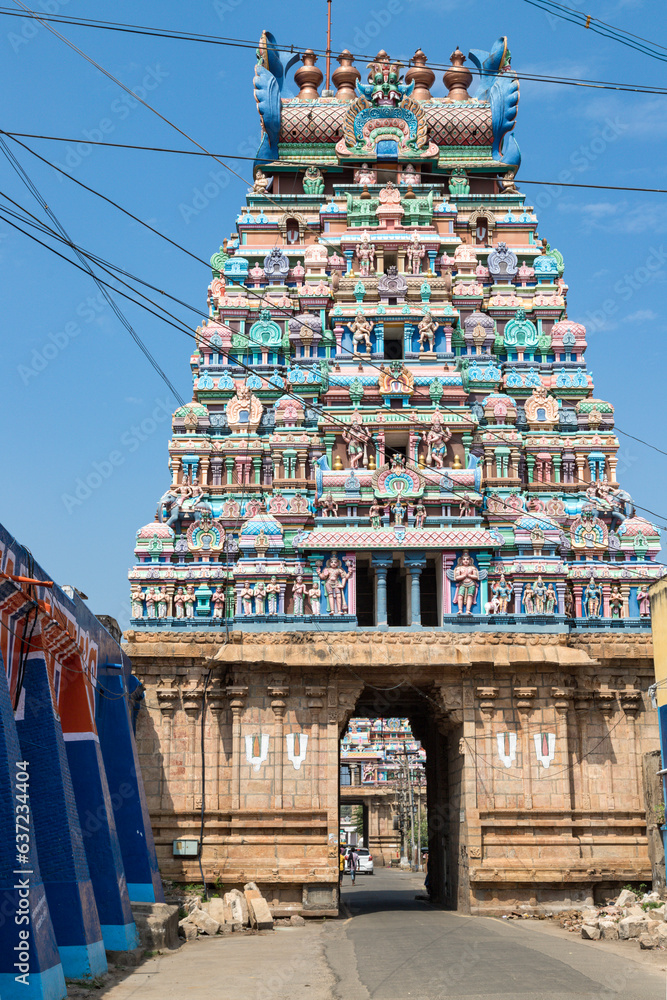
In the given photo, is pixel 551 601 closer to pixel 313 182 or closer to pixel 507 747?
pixel 507 747

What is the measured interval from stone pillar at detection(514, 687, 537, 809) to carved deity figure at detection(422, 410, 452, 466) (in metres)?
8.05

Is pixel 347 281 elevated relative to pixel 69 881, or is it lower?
elevated

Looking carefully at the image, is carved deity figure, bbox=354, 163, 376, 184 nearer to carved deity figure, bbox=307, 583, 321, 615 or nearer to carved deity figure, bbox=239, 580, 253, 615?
carved deity figure, bbox=307, 583, 321, 615

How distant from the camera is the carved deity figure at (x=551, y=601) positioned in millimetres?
31188

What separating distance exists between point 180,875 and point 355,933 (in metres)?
5.92

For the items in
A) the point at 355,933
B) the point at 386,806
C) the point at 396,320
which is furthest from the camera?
the point at 386,806

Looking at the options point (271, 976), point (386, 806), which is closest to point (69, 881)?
point (271, 976)

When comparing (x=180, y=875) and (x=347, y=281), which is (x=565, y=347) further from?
(x=180, y=875)

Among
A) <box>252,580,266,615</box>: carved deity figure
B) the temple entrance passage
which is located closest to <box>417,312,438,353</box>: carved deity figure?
<box>252,580,266,615</box>: carved deity figure

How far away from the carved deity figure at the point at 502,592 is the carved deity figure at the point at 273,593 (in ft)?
21.2

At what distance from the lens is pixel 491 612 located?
103 ft

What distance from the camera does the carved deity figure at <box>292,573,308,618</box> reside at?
31547mm

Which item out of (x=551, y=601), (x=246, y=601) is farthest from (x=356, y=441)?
(x=551, y=601)

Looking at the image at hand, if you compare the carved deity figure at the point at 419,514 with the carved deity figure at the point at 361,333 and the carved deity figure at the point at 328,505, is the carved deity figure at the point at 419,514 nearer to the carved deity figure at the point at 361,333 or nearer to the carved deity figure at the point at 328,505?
the carved deity figure at the point at 328,505
